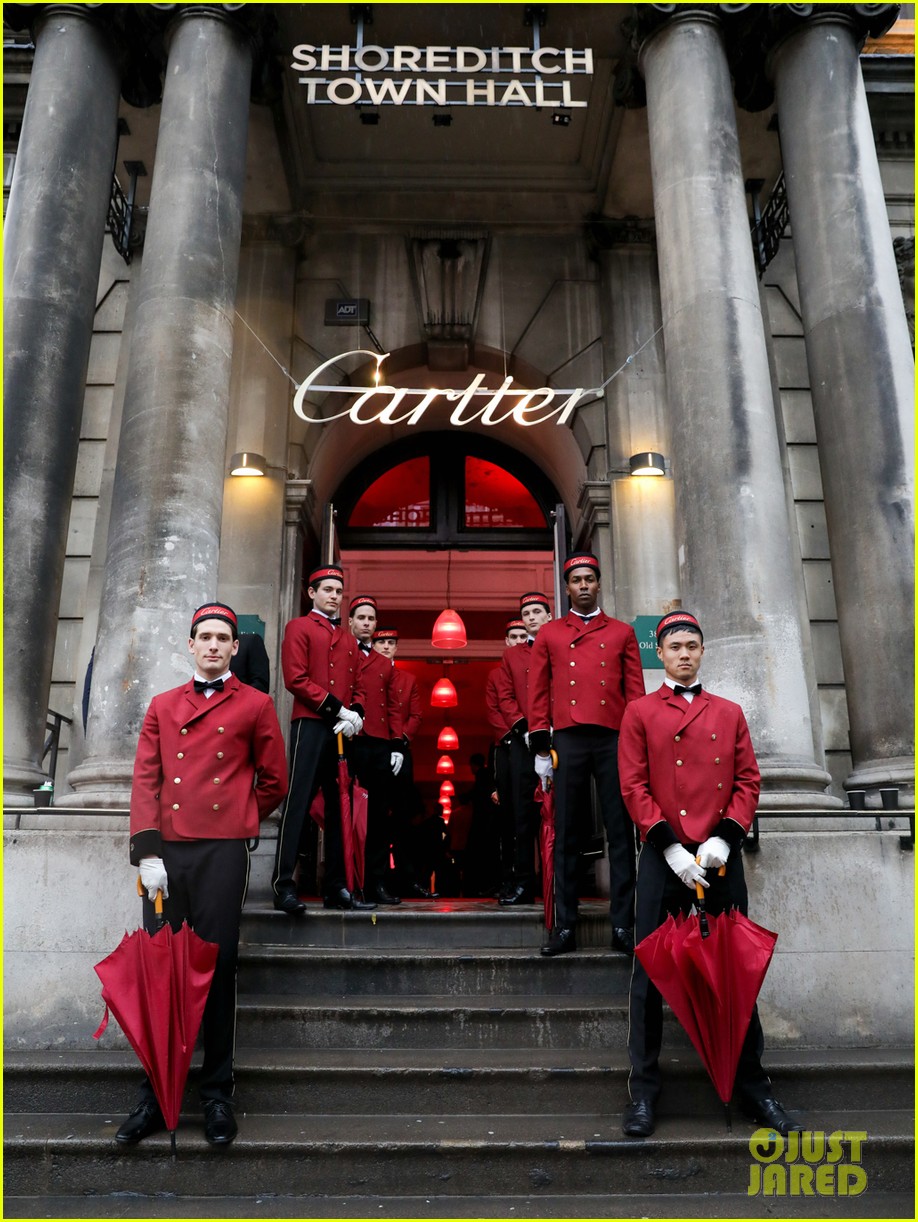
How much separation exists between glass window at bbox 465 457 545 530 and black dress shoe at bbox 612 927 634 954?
8001mm

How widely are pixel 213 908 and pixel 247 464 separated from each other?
6.98m

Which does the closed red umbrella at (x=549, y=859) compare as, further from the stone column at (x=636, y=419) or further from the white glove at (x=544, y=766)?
the stone column at (x=636, y=419)

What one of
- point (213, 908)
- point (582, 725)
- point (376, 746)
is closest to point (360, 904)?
point (376, 746)

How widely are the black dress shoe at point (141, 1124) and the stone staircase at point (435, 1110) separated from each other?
0.21 ft

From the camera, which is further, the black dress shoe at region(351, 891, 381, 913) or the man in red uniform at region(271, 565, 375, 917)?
the black dress shoe at region(351, 891, 381, 913)

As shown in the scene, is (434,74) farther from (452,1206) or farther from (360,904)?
(452,1206)

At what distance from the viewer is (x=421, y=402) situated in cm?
1109

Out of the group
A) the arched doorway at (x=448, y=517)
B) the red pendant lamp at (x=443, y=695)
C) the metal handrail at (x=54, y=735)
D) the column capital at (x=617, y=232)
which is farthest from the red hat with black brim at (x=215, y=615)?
the red pendant lamp at (x=443, y=695)

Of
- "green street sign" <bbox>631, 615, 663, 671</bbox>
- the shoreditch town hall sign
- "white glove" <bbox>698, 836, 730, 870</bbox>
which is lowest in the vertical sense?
"white glove" <bbox>698, 836, 730, 870</bbox>

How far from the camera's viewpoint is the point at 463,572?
50.0ft

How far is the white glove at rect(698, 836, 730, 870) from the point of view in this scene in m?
4.81

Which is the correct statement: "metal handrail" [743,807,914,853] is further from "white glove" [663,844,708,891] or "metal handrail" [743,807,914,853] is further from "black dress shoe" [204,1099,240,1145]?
"black dress shoe" [204,1099,240,1145]

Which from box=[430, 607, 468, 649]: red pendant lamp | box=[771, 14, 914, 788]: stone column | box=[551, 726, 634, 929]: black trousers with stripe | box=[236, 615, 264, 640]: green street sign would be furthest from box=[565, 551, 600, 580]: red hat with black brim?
box=[430, 607, 468, 649]: red pendant lamp

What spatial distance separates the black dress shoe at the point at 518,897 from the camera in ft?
27.9
